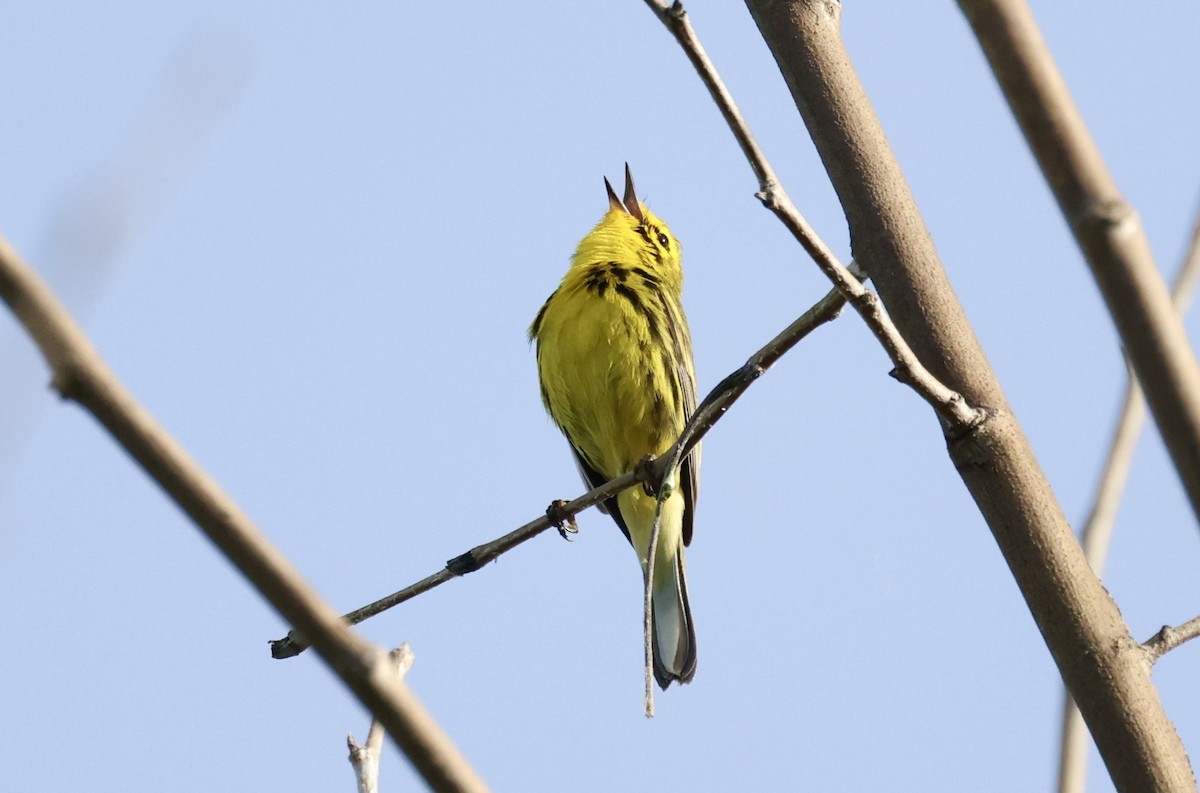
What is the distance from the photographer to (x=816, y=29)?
8.61 ft

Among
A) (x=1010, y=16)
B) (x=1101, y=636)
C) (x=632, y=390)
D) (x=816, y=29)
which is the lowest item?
(x=1101, y=636)

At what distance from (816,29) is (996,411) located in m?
0.82

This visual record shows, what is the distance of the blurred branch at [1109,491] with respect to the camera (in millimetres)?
2289

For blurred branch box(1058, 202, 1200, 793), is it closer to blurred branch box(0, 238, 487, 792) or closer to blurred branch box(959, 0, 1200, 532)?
blurred branch box(959, 0, 1200, 532)

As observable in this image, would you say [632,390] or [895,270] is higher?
[632,390]

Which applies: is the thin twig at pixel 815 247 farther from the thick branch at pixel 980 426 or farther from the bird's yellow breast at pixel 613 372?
the bird's yellow breast at pixel 613 372

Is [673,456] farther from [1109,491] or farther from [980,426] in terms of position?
[1109,491]

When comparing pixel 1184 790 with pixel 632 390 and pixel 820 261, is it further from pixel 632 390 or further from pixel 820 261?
pixel 632 390

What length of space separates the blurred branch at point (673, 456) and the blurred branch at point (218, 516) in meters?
1.46

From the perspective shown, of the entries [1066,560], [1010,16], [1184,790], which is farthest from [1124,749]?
[1010,16]

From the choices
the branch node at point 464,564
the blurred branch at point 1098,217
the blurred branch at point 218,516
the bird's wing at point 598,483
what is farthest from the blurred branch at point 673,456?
the bird's wing at point 598,483

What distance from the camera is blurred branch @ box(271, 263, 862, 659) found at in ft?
8.01

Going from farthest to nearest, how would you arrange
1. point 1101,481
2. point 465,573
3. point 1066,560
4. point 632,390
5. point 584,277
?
point 584,277, point 632,390, point 465,573, point 1101,481, point 1066,560

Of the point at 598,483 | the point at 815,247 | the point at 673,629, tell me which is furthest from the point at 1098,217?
the point at 598,483
